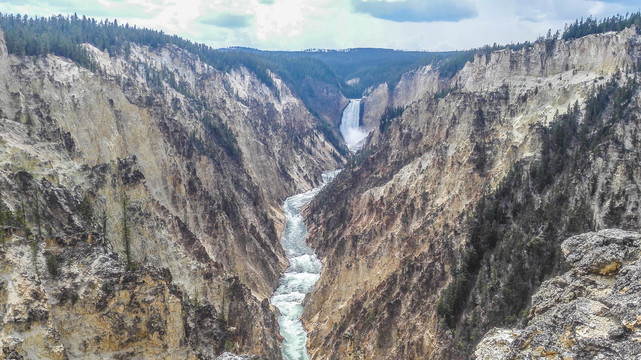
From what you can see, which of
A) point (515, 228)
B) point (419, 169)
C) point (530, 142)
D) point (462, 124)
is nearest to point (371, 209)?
point (419, 169)

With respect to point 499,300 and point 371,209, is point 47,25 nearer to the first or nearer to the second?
point 371,209

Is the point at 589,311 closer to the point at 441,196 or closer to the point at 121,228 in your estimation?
the point at 121,228

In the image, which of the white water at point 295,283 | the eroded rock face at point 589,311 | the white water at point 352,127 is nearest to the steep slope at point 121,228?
the white water at point 295,283

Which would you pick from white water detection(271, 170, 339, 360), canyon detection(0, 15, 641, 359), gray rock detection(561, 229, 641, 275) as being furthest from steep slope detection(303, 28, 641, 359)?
gray rock detection(561, 229, 641, 275)

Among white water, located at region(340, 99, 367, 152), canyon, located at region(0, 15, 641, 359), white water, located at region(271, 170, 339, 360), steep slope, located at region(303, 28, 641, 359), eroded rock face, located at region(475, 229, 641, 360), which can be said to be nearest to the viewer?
eroded rock face, located at region(475, 229, 641, 360)

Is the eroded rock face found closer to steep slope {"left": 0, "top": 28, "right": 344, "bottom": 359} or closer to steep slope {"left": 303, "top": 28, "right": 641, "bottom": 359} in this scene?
steep slope {"left": 303, "top": 28, "right": 641, "bottom": 359}

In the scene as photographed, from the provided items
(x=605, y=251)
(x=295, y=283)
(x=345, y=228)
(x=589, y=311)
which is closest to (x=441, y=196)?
(x=345, y=228)
